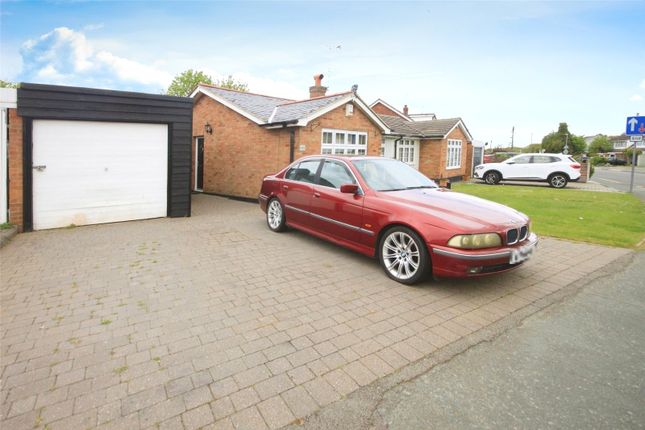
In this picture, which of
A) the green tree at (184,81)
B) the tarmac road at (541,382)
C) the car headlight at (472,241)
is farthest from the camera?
the green tree at (184,81)

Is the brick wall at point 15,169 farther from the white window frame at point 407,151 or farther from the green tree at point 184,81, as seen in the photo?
the green tree at point 184,81

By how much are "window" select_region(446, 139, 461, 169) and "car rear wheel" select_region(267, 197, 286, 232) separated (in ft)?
53.9

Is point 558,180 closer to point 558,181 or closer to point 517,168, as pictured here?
point 558,181

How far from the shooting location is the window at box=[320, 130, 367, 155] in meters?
12.3

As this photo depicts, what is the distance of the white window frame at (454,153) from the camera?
2186 centimetres

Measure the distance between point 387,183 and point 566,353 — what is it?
127 inches

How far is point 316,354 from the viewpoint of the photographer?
309 cm

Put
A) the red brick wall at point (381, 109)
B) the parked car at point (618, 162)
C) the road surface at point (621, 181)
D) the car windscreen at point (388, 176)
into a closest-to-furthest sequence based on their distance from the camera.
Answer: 1. the car windscreen at point (388, 176)
2. the road surface at point (621, 181)
3. the red brick wall at point (381, 109)
4. the parked car at point (618, 162)

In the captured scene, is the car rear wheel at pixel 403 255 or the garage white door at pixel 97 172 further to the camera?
the garage white door at pixel 97 172

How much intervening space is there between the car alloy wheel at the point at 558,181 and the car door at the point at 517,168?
1.19 meters

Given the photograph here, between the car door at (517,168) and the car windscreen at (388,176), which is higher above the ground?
the car door at (517,168)

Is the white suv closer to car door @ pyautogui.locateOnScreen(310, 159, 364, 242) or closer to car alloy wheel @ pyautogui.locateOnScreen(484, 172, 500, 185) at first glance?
car alloy wheel @ pyautogui.locateOnScreen(484, 172, 500, 185)

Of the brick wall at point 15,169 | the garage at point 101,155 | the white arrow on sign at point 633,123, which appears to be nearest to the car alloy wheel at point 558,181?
the white arrow on sign at point 633,123

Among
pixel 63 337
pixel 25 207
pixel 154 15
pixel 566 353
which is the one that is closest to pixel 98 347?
pixel 63 337
